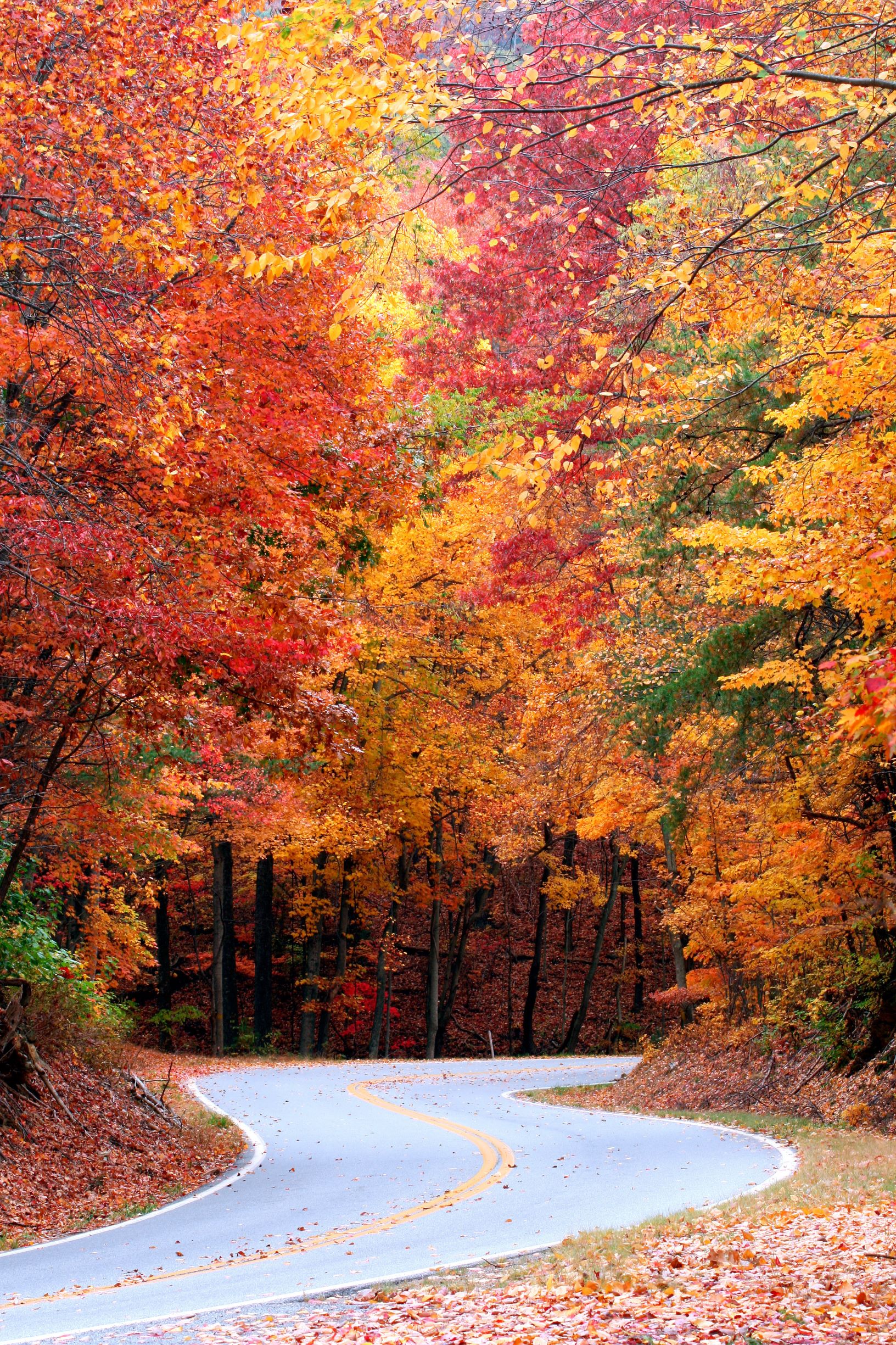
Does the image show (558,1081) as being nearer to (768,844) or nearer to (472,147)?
(768,844)

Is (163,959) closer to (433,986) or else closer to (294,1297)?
(433,986)

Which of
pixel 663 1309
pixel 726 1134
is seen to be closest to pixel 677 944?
pixel 726 1134

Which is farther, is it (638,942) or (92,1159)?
(638,942)

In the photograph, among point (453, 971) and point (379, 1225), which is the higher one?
point (453, 971)

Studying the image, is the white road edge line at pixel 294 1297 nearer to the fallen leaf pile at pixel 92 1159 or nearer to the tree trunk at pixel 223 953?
the fallen leaf pile at pixel 92 1159

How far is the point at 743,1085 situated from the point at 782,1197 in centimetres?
1064

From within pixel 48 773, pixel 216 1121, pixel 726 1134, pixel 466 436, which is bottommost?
pixel 726 1134

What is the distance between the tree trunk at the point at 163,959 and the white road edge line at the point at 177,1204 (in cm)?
2301

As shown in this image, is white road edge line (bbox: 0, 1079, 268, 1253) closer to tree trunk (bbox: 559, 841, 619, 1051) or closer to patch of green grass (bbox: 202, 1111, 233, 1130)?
patch of green grass (bbox: 202, 1111, 233, 1130)

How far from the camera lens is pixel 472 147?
6645 millimetres

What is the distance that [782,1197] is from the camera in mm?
9969

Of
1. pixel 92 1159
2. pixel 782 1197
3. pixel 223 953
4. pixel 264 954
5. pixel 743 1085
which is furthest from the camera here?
pixel 264 954

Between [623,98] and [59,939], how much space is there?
24100 mm

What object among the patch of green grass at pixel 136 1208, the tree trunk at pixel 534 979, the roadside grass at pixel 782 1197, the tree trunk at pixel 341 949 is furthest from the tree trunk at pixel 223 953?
the patch of green grass at pixel 136 1208
